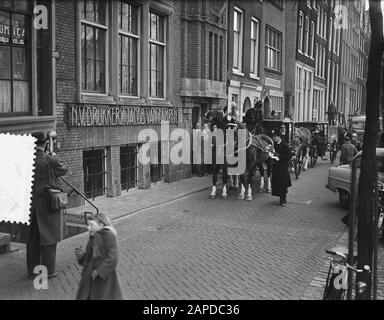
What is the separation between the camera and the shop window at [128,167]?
49.9ft

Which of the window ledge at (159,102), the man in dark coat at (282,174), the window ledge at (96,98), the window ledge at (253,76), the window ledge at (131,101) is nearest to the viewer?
the window ledge at (96,98)

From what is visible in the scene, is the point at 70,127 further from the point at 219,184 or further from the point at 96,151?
the point at 219,184

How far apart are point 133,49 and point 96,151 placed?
3.80m

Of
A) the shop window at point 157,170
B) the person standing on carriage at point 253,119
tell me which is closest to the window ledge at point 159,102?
the shop window at point 157,170

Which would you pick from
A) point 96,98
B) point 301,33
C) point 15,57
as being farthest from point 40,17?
point 301,33

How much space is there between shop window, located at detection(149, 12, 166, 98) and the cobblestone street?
15.9 ft

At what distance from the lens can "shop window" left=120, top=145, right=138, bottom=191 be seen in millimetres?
15219

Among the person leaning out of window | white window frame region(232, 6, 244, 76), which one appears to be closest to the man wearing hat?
the person leaning out of window

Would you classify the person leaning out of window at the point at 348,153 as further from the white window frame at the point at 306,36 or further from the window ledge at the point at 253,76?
the white window frame at the point at 306,36

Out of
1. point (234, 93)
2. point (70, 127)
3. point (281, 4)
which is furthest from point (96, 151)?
point (281, 4)

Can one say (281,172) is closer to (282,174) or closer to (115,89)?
(282,174)

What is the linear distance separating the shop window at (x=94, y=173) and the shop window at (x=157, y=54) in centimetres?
382

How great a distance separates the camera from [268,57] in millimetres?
31000

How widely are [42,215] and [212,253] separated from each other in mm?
2993
